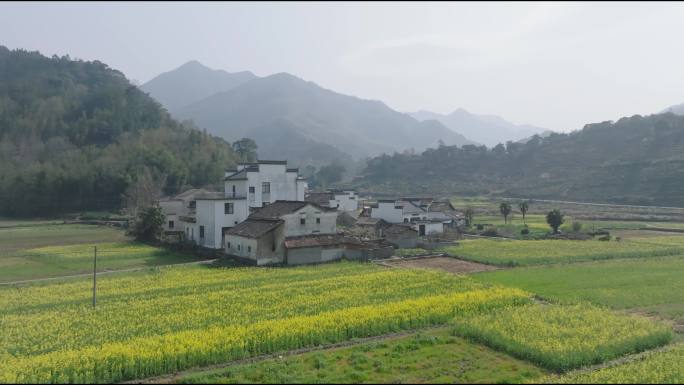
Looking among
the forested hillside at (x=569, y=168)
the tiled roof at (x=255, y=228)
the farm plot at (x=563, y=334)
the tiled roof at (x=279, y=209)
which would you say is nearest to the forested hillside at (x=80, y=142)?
the tiled roof at (x=279, y=209)

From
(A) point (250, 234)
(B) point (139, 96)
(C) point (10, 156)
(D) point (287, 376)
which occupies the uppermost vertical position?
(B) point (139, 96)

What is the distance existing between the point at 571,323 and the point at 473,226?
43.4 meters

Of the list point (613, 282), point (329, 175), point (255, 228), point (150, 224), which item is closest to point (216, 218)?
point (255, 228)

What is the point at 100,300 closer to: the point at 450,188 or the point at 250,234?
the point at 250,234

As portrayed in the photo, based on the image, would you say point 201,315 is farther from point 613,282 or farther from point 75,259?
point 613,282

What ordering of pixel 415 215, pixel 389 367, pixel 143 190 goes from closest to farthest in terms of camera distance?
pixel 389 367 → pixel 415 215 → pixel 143 190

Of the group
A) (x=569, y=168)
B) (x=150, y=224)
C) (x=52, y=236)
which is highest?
(x=569, y=168)

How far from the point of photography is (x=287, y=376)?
50.2 feet

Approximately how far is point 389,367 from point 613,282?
62.6 feet

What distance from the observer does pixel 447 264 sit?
36906 mm

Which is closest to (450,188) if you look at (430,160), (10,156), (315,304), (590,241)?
(430,160)

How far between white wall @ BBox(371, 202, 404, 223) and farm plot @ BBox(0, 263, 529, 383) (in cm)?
2400

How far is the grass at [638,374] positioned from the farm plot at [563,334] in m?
0.78

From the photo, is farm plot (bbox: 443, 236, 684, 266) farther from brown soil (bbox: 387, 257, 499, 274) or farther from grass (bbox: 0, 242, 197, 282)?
grass (bbox: 0, 242, 197, 282)
